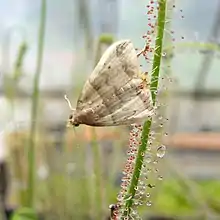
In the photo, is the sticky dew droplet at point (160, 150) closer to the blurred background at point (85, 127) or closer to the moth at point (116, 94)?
the moth at point (116, 94)

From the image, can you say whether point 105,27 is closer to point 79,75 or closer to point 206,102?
point 79,75

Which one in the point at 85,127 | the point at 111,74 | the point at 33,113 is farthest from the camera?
the point at 85,127

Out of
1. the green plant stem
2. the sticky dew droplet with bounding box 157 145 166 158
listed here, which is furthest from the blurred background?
the sticky dew droplet with bounding box 157 145 166 158

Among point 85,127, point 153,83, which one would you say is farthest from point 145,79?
point 85,127

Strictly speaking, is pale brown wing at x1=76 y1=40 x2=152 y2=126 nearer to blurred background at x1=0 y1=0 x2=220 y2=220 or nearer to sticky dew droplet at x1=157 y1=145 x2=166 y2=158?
sticky dew droplet at x1=157 y1=145 x2=166 y2=158

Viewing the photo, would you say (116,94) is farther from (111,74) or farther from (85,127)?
(85,127)

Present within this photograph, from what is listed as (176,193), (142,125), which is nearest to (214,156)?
(176,193)
